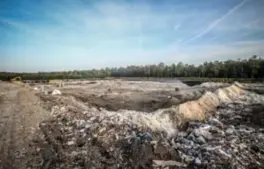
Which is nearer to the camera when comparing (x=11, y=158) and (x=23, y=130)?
(x=11, y=158)

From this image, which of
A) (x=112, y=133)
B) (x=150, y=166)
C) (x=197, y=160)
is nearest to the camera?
(x=150, y=166)

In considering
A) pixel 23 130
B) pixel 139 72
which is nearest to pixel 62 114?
pixel 23 130

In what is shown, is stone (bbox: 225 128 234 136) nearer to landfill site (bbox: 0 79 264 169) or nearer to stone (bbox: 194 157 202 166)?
landfill site (bbox: 0 79 264 169)

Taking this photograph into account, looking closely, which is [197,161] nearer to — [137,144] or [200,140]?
[137,144]

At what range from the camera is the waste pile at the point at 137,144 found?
6.70 meters

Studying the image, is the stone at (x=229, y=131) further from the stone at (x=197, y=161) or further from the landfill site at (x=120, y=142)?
the stone at (x=197, y=161)

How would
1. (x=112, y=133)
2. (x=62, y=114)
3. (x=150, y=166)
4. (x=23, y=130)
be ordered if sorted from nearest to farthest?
(x=150, y=166)
(x=112, y=133)
(x=23, y=130)
(x=62, y=114)

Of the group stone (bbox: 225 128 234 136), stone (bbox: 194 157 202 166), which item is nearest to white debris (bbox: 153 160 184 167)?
stone (bbox: 194 157 202 166)

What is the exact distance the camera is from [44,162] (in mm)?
6566

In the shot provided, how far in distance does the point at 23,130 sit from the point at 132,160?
5.36 meters

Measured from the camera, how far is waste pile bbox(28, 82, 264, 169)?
6.70 m

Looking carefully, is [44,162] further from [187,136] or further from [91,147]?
[187,136]

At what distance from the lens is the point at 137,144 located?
7.60 metres

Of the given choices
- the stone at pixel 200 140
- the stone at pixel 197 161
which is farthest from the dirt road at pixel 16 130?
the stone at pixel 200 140
